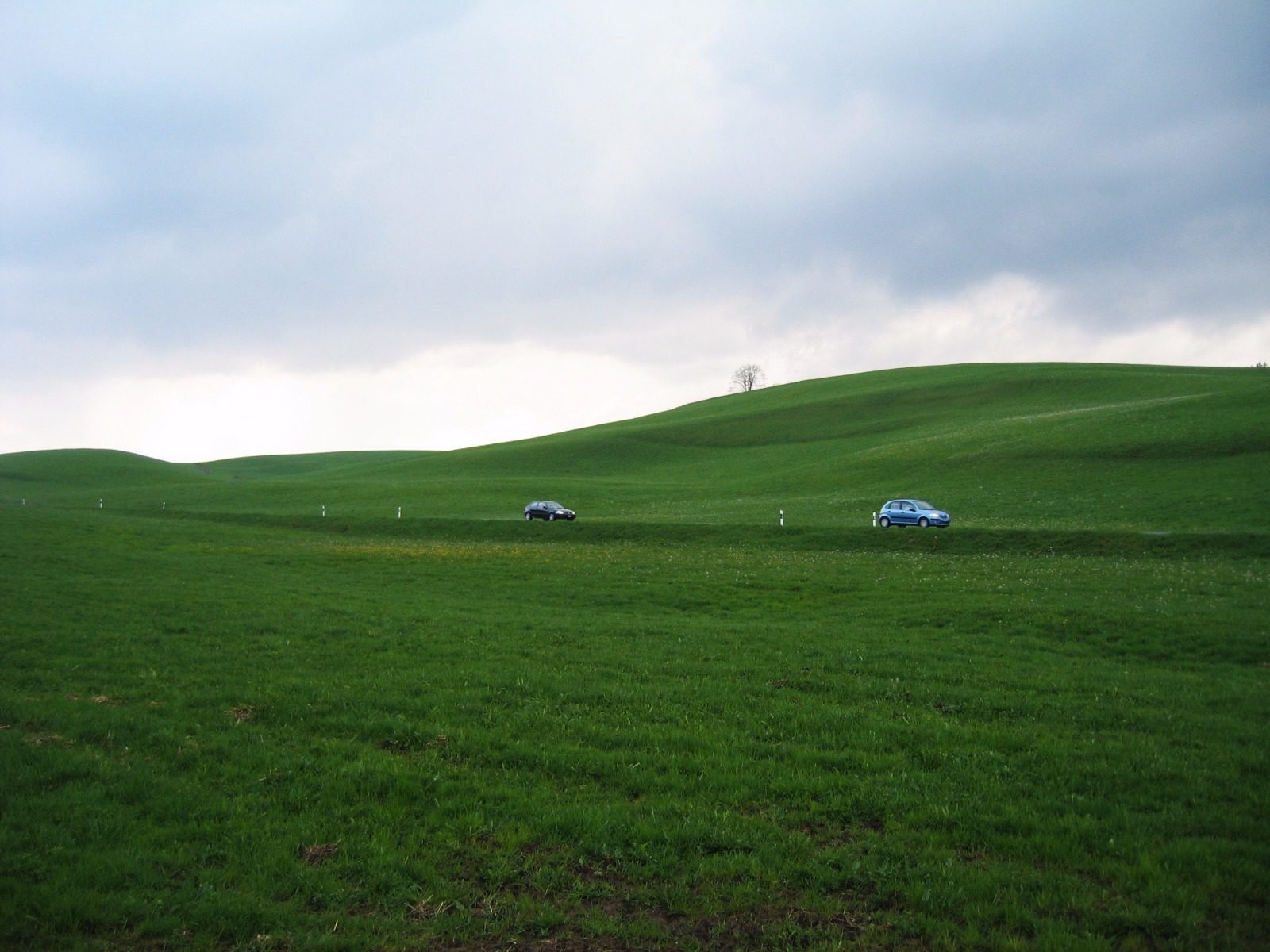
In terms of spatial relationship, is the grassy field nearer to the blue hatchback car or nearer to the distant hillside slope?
the blue hatchback car

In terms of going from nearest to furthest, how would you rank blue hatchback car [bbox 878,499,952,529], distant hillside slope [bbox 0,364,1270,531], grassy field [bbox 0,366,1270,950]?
1. grassy field [bbox 0,366,1270,950]
2. blue hatchback car [bbox 878,499,952,529]
3. distant hillside slope [bbox 0,364,1270,531]

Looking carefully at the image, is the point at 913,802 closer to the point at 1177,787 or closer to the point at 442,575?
the point at 1177,787

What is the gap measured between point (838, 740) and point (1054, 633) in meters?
10.3

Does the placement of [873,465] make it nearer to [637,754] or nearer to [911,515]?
[911,515]

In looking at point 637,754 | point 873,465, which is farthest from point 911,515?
point 637,754

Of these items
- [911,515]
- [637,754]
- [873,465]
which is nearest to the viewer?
[637,754]

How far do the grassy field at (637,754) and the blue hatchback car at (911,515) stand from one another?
12801mm

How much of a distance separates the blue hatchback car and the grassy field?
12.8m

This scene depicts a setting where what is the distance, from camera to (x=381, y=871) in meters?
7.33

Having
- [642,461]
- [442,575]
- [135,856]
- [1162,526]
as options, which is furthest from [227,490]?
[135,856]

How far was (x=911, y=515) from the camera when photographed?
148 ft

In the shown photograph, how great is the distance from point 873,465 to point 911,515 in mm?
27418

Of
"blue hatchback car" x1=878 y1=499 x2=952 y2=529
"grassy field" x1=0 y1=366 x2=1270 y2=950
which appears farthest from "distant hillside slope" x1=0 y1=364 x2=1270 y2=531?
"grassy field" x1=0 y1=366 x2=1270 y2=950

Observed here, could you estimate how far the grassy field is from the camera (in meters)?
6.75
